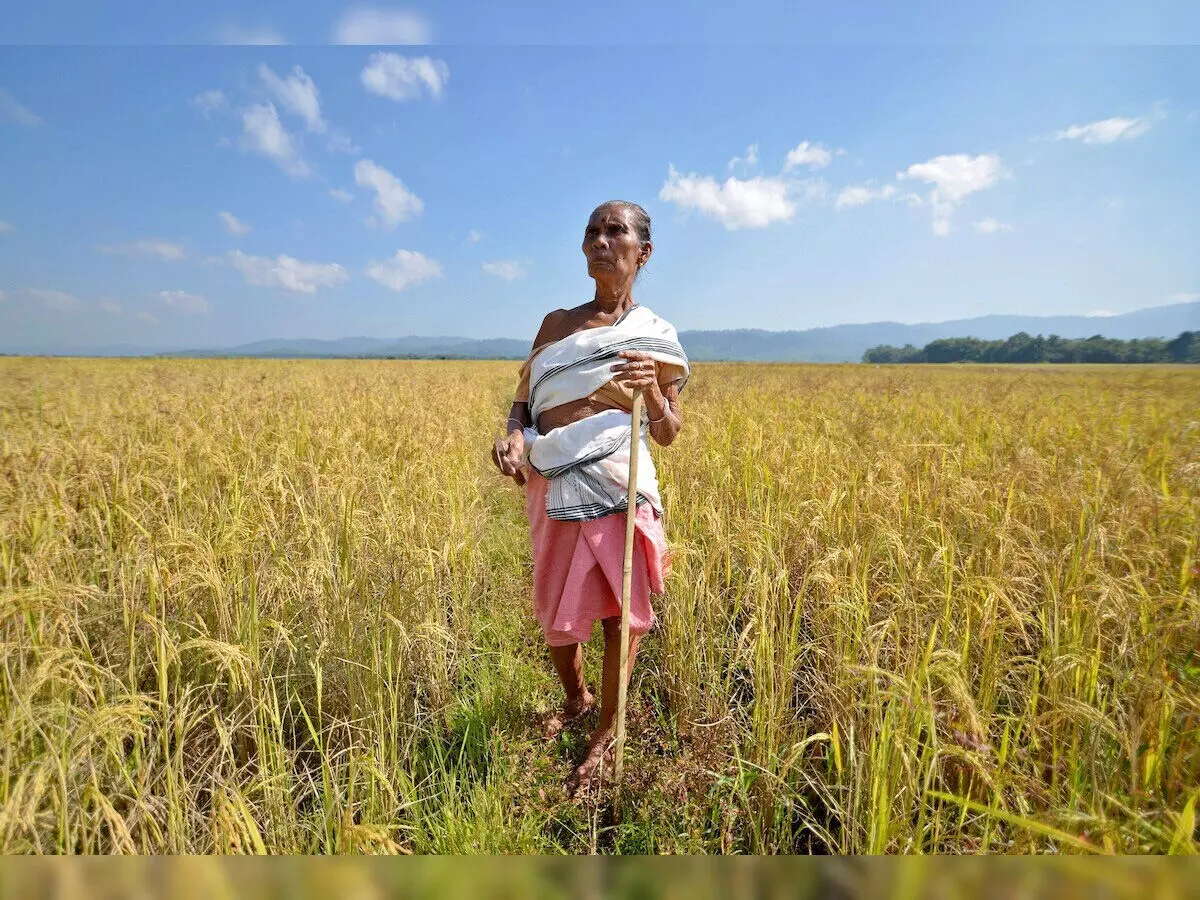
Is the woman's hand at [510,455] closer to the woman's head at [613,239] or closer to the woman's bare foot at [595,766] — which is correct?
the woman's head at [613,239]

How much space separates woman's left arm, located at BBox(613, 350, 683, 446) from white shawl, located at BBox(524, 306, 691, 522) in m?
0.07

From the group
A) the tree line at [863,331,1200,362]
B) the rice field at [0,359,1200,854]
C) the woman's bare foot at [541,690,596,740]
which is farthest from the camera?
the tree line at [863,331,1200,362]

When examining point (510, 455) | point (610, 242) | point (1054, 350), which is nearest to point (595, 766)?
point (510, 455)

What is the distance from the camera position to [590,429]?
185 centimetres

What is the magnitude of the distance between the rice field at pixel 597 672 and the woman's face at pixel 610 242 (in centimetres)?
107

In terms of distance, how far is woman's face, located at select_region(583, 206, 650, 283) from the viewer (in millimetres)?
1789

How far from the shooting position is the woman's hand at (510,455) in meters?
1.84

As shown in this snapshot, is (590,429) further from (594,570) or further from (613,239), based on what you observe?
Answer: (613,239)

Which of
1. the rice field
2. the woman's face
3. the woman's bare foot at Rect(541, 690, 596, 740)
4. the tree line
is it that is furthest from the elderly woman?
the tree line

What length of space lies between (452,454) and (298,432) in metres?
1.28

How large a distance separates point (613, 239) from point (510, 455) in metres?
0.77

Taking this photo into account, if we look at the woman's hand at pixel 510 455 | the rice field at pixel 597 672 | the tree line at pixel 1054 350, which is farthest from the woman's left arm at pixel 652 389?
the tree line at pixel 1054 350

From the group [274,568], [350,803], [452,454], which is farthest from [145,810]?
[452,454]

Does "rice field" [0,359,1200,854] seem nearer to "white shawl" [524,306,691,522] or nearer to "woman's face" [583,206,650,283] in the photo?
"white shawl" [524,306,691,522]
